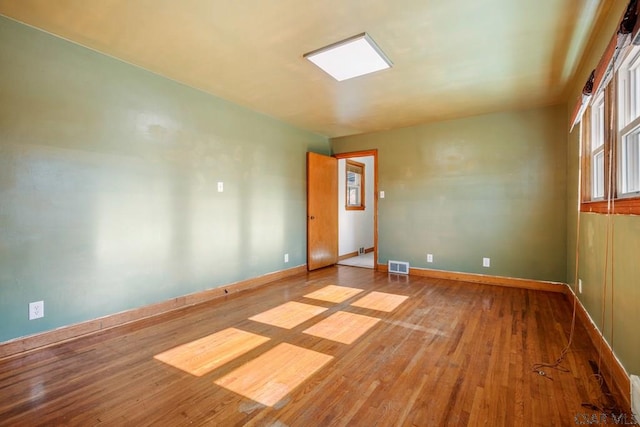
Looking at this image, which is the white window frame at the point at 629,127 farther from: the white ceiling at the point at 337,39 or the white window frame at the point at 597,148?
the white window frame at the point at 597,148

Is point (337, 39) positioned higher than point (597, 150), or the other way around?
point (337, 39)

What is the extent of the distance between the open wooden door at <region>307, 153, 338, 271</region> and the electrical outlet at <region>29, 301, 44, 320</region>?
3402mm

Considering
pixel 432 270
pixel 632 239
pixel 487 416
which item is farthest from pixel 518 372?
pixel 432 270

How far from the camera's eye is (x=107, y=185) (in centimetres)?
267

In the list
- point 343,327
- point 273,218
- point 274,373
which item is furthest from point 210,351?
point 273,218

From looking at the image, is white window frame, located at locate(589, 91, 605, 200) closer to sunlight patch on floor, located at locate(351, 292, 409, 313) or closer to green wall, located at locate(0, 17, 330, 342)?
sunlight patch on floor, located at locate(351, 292, 409, 313)

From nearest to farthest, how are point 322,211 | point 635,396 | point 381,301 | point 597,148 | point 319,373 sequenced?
point 635,396 → point 319,373 → point 597,148 → point 381,301 → point 322,211

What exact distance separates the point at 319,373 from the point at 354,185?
543 centimetres

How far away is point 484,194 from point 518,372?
2856 millimetres

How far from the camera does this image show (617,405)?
5.25ft

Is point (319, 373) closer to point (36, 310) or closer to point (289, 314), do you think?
point (289, 314)

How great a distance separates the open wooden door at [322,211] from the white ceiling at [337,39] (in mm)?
1705

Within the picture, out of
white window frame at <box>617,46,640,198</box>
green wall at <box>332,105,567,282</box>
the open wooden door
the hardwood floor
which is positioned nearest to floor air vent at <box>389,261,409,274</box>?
green wall at <box>332,105,567,282</box>

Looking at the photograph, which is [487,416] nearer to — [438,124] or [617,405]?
[617,405]
